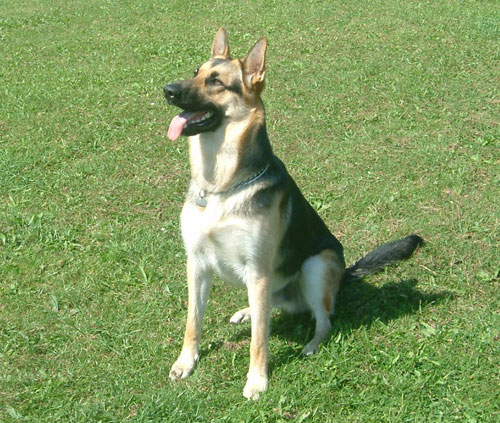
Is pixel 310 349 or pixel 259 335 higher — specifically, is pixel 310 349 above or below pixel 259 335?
below

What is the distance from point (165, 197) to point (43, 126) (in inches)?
107

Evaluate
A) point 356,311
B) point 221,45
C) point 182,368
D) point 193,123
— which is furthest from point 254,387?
point 221,45

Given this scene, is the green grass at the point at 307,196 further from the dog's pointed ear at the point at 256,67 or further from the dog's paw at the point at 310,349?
the dog's pointed ear at the point at 256,67

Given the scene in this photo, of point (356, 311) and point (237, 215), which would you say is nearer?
point (237, 215)

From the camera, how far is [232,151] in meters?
4.14

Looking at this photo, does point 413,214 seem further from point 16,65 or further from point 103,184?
point 16,65

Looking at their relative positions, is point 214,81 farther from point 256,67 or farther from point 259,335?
point 259,335

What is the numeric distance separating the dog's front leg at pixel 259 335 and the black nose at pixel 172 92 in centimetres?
124

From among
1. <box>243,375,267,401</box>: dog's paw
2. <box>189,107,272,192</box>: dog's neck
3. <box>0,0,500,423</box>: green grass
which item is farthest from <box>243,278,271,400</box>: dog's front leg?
<box>189,107,272,192</box>: dog's neck

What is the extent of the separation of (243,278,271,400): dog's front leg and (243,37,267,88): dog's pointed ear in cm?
125

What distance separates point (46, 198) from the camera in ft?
22.3

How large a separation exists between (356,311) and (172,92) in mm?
2230

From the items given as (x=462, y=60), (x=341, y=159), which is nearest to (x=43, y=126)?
(x=341, y=159)

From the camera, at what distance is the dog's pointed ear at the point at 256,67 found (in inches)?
163
